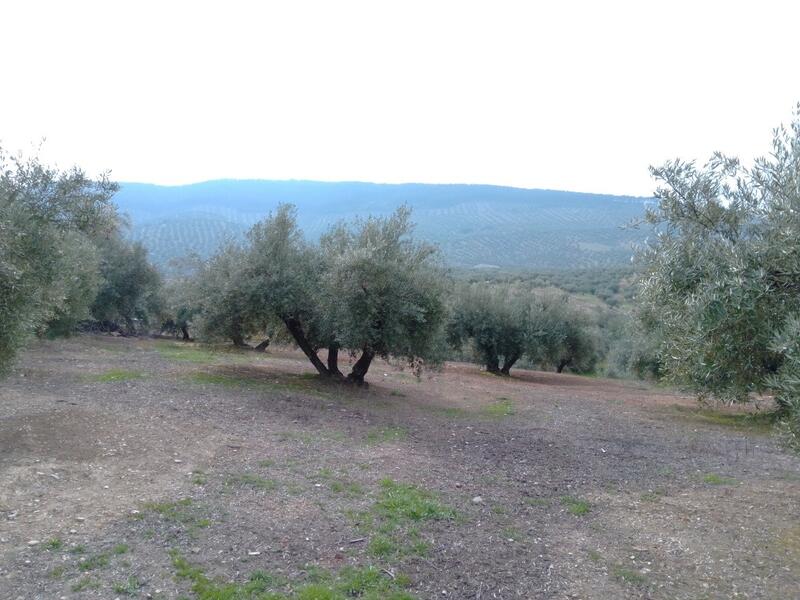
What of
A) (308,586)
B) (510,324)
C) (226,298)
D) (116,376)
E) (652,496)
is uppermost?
(226,298)

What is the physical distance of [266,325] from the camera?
2016 centimetres

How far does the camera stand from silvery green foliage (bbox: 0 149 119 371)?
31.0 feet

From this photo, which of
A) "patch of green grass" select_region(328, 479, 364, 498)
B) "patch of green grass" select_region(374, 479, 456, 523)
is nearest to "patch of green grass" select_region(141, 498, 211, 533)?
"patch of green grass" select_region(328, 479, 364, 498)

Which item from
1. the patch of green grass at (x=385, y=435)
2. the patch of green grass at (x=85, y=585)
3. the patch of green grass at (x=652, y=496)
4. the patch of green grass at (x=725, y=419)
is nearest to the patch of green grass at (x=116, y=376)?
the patch of green grass at (x=385, y=435)

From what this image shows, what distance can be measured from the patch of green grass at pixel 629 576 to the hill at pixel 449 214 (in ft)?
193

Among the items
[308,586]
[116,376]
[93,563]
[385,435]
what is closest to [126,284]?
[116,376]

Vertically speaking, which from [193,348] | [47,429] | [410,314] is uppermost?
[410,314]

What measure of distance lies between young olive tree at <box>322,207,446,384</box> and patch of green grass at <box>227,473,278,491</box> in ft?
26.5

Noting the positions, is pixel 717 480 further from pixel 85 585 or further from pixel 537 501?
pixel 85 585

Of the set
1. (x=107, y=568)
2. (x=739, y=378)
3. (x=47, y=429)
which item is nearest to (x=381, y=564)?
(x=107, y=568)

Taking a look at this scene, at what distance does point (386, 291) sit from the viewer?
17.8 meters

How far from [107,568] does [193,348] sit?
2544cm

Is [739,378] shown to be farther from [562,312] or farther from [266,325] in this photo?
[562,312]

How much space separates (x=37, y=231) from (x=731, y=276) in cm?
1032
